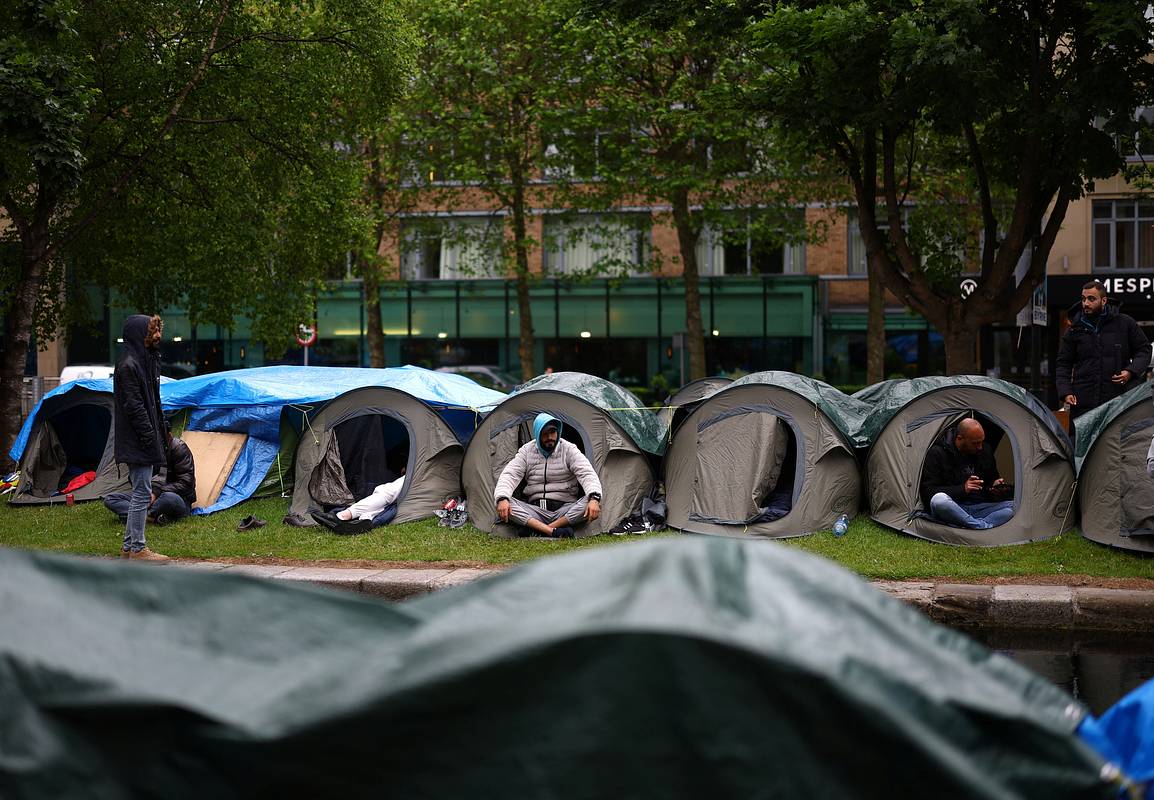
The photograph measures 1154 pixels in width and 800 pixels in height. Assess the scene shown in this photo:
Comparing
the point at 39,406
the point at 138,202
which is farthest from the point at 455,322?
the point at 39,406

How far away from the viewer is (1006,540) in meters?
9.91

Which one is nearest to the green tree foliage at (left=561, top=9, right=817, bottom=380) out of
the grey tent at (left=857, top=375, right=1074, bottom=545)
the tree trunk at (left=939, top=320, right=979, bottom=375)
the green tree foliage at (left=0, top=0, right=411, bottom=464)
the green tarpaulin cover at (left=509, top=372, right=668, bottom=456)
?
the green tree foliage at (left=0, top=0, right=411, bottom=464)

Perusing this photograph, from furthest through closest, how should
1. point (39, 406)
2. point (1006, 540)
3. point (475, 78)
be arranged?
point (475, 78), point (39, 406), point (1006, 540)

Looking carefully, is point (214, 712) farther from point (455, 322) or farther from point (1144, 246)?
point (455, 322)

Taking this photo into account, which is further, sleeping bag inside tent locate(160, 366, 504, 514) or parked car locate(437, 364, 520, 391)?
parked car locate(437, 364, 520, 391)

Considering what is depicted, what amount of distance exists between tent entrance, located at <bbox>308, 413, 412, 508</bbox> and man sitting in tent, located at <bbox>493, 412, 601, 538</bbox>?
1552 mm

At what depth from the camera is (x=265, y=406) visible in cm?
1334

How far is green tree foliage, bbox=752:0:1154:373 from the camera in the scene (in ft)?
37.8

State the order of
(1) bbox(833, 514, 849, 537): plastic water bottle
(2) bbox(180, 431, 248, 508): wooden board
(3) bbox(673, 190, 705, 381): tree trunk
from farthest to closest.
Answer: (3) bbox(673, 190, 705, 381): tree trunk → (2) bbox(180, 431, 248, 508): wooden board → (1) bbox(833, 514, 849, 537): plastic water bottle

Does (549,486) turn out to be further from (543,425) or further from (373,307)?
(373,307)

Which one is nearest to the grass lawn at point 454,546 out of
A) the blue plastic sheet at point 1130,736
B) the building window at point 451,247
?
the blue plastic sheet at point 1130,736

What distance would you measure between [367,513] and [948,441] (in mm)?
6016

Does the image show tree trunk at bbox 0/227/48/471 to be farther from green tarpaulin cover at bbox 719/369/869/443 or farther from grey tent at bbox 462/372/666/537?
green tarpaulin cover at bbox 719/369/869/443

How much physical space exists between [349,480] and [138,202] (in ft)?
25.9
